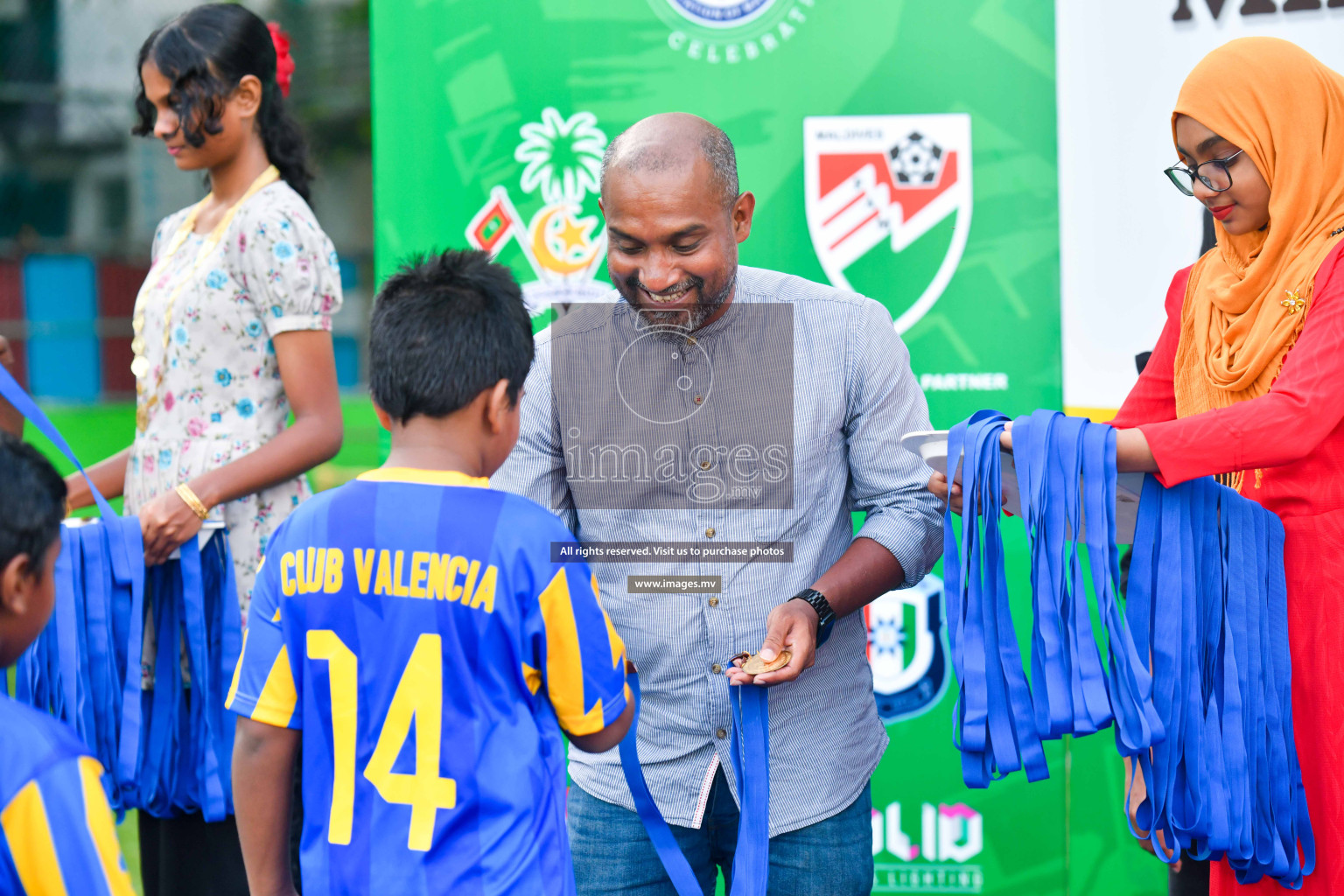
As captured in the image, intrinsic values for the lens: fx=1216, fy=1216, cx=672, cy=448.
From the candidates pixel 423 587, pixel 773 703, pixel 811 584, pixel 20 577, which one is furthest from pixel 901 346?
pixel 20 577

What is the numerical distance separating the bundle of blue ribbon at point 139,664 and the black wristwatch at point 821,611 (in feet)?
3.65

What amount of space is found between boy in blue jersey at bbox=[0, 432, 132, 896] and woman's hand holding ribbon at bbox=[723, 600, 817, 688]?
0.82m

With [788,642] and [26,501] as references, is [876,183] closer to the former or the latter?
[788,642]

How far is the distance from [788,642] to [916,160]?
5.07ft

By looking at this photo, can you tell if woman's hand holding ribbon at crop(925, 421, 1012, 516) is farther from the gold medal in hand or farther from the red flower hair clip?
the red flower hair clip

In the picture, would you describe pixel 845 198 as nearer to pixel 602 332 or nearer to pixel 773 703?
pixel 602 332

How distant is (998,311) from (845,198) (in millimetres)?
449

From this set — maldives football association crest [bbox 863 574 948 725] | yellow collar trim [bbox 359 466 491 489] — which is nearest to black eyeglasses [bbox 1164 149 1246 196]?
yellow collar trim [bbox 359 466 491 489]

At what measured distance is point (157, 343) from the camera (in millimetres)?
2287

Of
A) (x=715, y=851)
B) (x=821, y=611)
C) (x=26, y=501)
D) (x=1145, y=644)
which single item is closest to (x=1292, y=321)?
(x=1145, y=644)

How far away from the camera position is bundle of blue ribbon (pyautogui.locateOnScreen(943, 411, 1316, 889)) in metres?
1.67

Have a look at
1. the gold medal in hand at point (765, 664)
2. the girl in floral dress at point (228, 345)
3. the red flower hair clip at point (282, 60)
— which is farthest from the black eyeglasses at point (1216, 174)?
the red flower hair clip at point (282, 60)

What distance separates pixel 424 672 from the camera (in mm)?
1420

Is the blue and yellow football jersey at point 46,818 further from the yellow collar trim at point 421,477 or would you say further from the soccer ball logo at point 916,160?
the soccer ball logo at point 916,160
